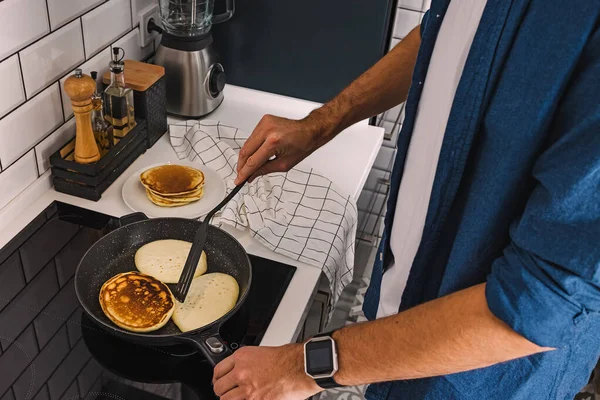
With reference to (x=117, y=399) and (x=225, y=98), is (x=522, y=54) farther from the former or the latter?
(x=225, y=98)

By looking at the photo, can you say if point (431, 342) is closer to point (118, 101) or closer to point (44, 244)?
point (44, 244)

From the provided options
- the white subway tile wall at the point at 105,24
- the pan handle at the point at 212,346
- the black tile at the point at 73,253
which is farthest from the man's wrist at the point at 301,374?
the white subway tile wall at the point at 105,24

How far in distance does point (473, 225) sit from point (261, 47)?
100 centimetres

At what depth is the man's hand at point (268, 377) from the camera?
2.62ft

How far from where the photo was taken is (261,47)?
1.60 m

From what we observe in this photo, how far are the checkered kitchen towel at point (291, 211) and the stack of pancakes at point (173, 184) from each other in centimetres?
7

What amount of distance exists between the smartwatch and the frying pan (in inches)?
7.0

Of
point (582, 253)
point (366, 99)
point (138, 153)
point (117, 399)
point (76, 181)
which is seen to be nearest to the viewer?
point (582, 253)

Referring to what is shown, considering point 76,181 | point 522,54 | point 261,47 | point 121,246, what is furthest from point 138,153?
point 522,54

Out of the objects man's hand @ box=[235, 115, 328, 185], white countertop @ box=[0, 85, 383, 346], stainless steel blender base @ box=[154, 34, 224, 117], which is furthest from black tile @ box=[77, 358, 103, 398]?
stainless steel blender base @ box=[154, 34, 224, 117]

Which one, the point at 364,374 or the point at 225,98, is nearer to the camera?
the point at 364,374

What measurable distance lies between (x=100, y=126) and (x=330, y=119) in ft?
1.53

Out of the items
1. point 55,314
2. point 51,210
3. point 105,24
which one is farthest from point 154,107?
point 55,314

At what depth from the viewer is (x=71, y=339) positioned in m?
0.98
